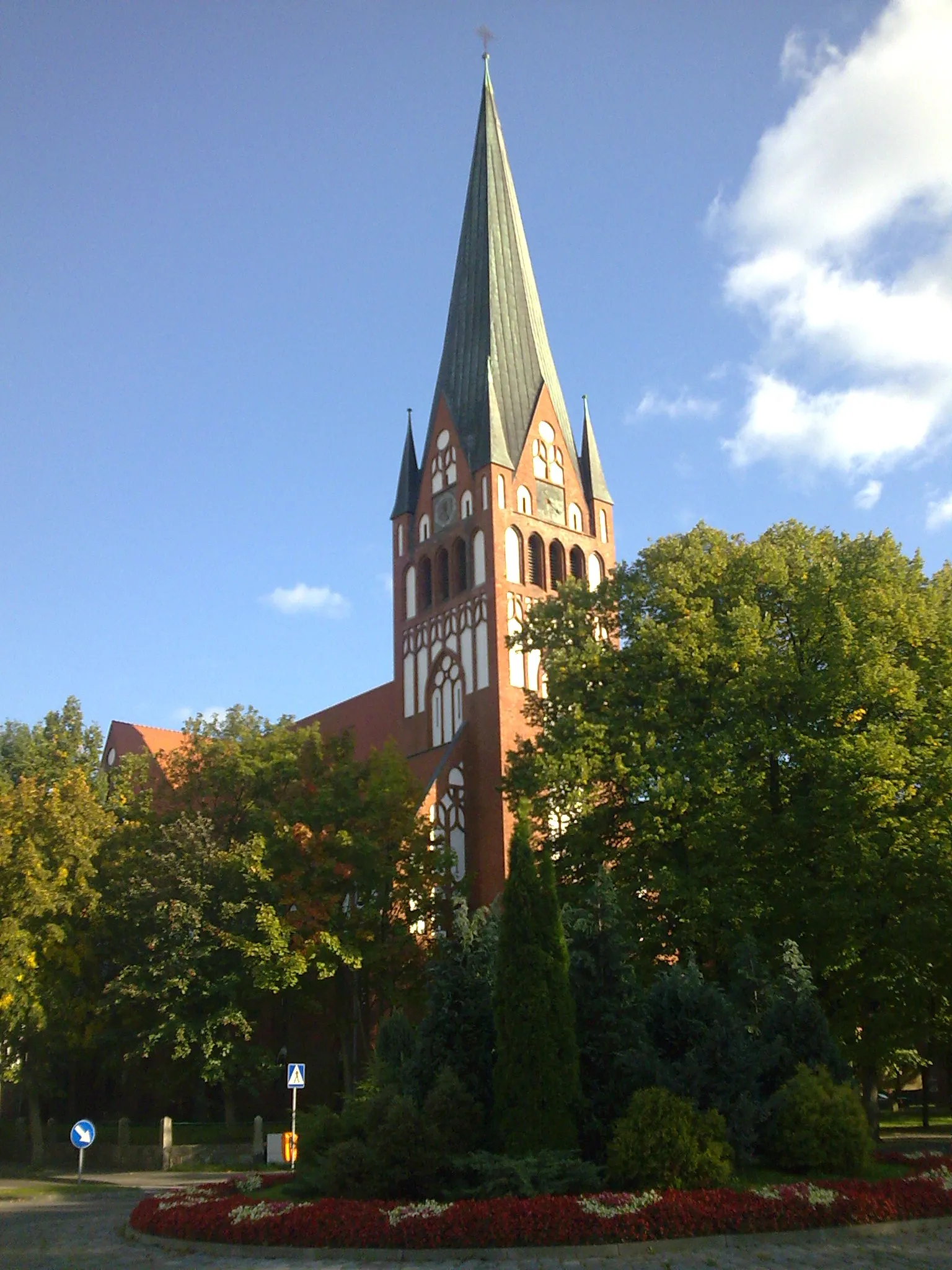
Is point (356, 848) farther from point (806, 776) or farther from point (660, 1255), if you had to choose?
point (660, 1255)

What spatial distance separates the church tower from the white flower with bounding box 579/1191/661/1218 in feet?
71.7

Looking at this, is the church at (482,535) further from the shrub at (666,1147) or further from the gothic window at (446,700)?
the shrub at (666,1147)

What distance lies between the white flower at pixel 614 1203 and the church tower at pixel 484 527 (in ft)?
71.7

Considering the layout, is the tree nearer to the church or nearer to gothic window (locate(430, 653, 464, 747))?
the church

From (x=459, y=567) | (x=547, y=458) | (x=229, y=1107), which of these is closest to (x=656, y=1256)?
(x=229, y=1107)

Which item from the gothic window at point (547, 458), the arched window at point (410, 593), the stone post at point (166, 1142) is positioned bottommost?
the stone post at point (166, 1142)

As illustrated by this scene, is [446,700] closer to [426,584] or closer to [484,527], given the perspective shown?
[426,584]

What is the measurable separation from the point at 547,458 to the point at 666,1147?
30.8 m

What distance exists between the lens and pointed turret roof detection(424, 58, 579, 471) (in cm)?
4150

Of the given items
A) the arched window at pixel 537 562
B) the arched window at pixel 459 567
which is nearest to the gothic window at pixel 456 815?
the arched window at pixel 459 567

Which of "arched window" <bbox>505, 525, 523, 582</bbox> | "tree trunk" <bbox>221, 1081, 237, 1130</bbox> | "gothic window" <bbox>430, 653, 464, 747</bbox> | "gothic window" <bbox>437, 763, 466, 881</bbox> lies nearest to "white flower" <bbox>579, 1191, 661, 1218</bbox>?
"tree trunk" <bbox>221, 1081, 237, 1130</bbox>

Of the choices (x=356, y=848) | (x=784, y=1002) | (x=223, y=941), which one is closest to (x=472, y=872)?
(x=356, y=848)

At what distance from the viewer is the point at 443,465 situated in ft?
140

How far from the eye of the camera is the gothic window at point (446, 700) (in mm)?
38469
